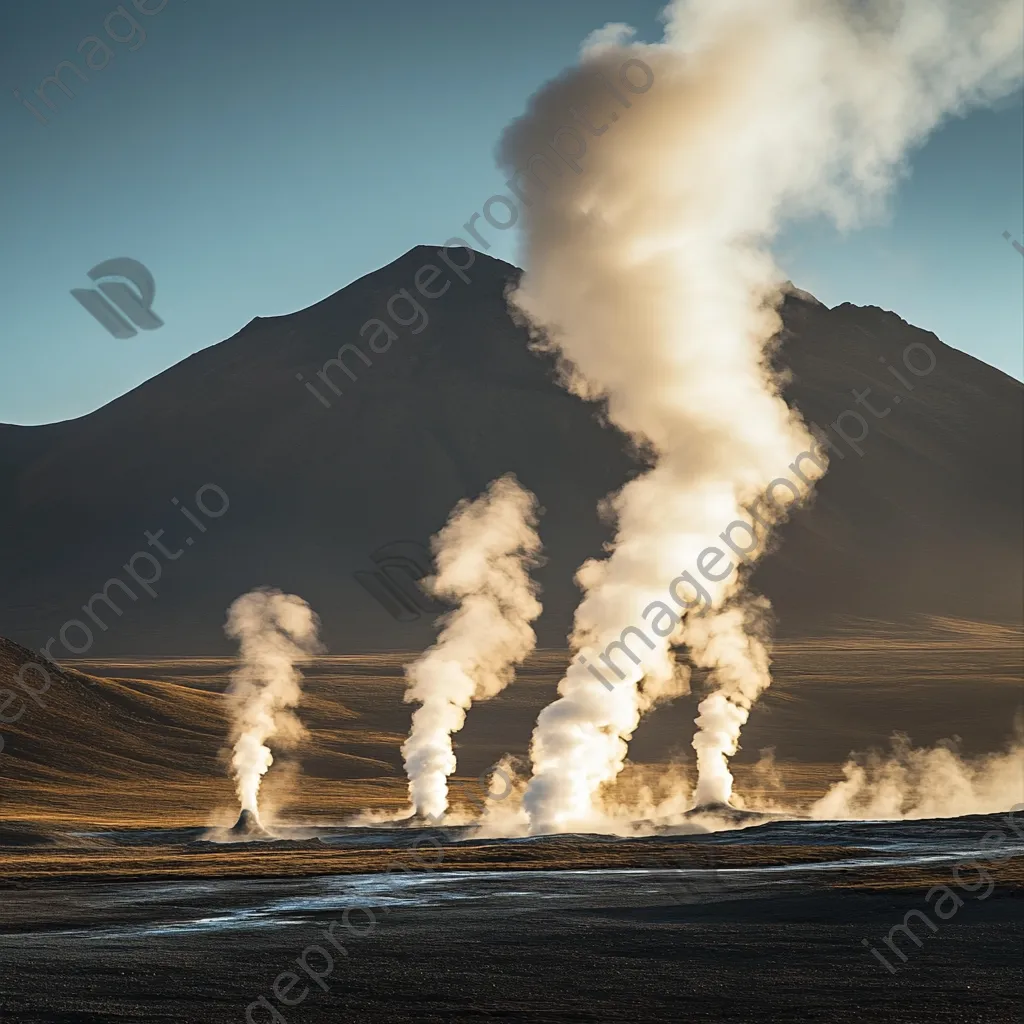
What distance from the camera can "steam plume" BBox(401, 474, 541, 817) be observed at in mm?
99500

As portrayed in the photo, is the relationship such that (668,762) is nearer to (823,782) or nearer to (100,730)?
(823,782)

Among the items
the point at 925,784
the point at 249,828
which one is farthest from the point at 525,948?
the point at 925,784

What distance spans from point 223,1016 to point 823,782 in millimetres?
115597

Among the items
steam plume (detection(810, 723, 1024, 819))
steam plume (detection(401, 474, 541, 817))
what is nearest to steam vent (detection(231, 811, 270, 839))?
steam plume (detection(401, 474, 541, 817))

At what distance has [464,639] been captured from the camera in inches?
4341

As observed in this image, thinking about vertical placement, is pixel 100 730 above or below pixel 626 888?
above

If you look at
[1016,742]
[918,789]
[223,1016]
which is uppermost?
[1016,742]

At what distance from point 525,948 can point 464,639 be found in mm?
74544

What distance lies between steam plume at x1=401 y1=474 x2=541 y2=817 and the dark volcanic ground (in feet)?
141

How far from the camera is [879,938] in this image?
123ft

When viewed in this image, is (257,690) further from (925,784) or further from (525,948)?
(525,948)

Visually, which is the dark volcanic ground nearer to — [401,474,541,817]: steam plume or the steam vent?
the steam vent

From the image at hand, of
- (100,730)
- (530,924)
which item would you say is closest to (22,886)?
(530,924)

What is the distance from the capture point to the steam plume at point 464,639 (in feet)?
326
